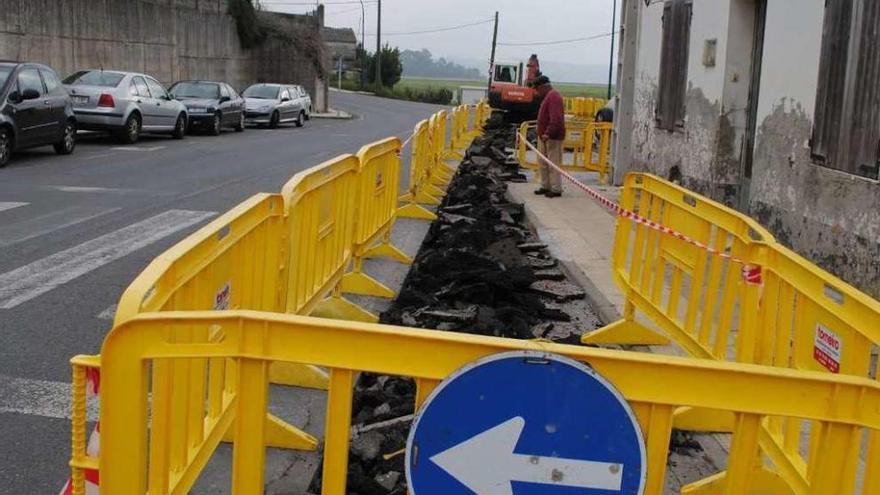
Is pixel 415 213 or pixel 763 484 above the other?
pixel 415 213

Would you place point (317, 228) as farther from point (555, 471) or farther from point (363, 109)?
point (363, 109)

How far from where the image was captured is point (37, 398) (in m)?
5.21

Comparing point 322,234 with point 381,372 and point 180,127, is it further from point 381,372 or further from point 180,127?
point 180,127

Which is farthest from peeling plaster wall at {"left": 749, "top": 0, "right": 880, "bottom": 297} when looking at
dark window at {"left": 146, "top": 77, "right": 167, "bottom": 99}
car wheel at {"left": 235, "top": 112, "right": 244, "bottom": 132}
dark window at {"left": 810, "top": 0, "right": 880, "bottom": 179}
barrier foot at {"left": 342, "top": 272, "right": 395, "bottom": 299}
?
car wheel at {"left": 235, "top": 112, "right": 244, "bottom": 132}

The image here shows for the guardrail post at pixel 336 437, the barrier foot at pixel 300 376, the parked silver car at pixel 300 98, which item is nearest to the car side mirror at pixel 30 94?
the barrier foot at pixel 300 376

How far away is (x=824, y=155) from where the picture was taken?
8.76 metres

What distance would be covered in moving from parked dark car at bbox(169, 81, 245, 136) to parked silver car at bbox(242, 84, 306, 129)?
86.4 inches

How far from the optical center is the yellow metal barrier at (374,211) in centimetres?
767

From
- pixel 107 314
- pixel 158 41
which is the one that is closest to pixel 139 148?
pixel 158 41

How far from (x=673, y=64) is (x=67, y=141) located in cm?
1127

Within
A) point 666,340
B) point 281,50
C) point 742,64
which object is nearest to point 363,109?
point 281,50

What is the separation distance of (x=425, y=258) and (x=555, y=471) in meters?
7.02

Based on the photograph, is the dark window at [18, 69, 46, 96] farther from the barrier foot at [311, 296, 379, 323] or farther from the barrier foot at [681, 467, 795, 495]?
the barrier foot at [681, 467, 795, 495]

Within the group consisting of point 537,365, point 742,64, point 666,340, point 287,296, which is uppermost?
point 742,64
